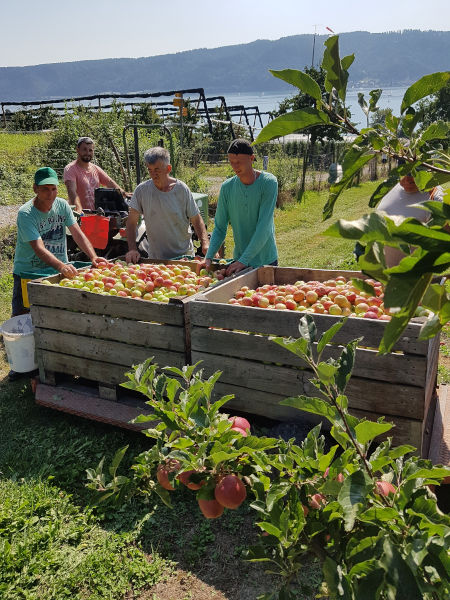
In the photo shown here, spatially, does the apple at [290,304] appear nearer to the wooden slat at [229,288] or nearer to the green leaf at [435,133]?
the wooden slat at [229,288]

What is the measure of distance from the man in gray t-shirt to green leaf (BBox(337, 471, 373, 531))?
12.7ft

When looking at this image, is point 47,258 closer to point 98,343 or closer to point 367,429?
→ point 98,343

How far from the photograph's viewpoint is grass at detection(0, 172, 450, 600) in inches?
101

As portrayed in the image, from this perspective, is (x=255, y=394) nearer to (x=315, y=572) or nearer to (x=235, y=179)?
(x=315, y=572)

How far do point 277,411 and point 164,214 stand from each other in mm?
2351

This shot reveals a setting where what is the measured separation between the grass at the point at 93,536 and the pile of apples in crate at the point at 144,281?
39.5 inches

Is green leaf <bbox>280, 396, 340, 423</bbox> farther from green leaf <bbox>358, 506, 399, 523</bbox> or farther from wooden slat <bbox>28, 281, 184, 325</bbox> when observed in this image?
wooden slat <bbox>28, 281, 184, 325</bbox>

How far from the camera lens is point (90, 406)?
12.2ft

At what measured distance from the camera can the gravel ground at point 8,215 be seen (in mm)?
10062

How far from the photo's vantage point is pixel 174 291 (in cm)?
367

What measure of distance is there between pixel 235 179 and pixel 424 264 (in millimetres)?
3806

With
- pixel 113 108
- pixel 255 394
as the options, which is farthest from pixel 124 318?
pixel 113 108

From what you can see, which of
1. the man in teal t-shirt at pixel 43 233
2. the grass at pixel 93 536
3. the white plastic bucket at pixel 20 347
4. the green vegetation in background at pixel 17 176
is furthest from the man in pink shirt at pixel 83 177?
the green vegetation in background at pixel 17 176

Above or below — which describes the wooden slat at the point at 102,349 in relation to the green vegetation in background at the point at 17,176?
below
